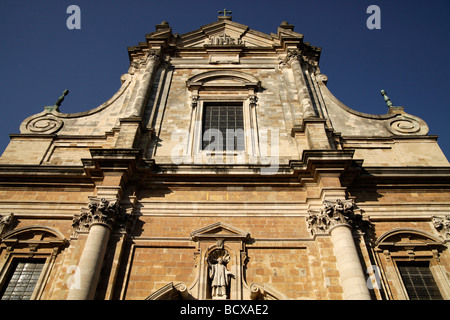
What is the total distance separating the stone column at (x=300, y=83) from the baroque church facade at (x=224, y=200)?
8cm

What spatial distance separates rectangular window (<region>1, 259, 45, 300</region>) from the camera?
8664 millimetres

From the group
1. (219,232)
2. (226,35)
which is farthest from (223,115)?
(226,35)

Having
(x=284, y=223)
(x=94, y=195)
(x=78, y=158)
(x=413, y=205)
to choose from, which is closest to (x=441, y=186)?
(x=413, y=205)

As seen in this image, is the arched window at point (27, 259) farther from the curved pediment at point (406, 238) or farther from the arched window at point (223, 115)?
the curved pediment at point (406, 238)

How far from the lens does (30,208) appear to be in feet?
32.6

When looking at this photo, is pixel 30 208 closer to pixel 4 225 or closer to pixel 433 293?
pixel 4 225

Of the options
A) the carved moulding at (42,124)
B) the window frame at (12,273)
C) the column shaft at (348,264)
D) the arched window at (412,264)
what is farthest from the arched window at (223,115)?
the window frame at (12,273)

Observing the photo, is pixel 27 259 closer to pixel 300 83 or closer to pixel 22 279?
pixel 22 279

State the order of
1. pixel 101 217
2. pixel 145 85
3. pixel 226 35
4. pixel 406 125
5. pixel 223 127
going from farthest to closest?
1. pixel 226 35
2. pixel 145 85
3. pixel 223 127
4. pixel 406 125
5. pixel 101 217

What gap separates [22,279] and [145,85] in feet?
24.6

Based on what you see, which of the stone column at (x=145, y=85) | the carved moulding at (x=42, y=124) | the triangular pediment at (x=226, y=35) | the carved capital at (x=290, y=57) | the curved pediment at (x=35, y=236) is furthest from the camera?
the triangular pediment at (x=226, y=35)

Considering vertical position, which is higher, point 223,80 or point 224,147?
point 223,80

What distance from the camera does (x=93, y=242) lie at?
27.6 ft

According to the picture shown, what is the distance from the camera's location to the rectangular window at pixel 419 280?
862 centimetres
